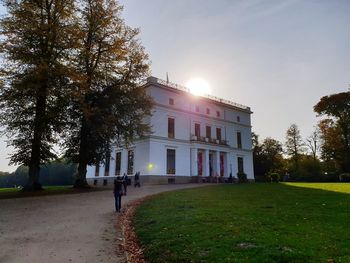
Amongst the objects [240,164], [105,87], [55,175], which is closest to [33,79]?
[105,87]

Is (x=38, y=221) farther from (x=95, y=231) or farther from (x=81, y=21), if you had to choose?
(x=81, y=21)

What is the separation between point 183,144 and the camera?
1703 inches

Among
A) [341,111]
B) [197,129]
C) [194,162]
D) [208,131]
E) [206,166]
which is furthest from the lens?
[341,111]

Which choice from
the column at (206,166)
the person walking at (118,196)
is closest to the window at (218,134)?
the column at (206,166)

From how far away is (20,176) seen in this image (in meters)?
81.9

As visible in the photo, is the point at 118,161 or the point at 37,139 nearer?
the point at 37,139

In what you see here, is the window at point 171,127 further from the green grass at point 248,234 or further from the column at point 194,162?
the green grass at point 248,234

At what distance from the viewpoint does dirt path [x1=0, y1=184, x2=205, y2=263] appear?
8117 mm

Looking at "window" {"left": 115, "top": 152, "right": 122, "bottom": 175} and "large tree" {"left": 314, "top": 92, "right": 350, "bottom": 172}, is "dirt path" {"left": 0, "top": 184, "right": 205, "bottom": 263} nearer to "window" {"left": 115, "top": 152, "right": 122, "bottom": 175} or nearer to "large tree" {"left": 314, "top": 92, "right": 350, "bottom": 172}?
"window" {"left": 115, "top": 152, "right": 122, "bottom": 175}

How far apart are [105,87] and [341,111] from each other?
4301 centimetres

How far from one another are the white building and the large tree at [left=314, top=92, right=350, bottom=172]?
15368 mm

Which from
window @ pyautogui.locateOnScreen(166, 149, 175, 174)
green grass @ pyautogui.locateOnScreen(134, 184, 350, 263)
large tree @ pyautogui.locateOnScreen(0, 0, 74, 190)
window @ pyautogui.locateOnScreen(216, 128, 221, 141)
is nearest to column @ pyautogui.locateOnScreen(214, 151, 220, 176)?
window @ pyautogui.locateOnScreen(216, 128, 221, 141)

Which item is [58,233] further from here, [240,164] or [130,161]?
[240,164]

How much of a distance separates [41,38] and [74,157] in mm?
10215
